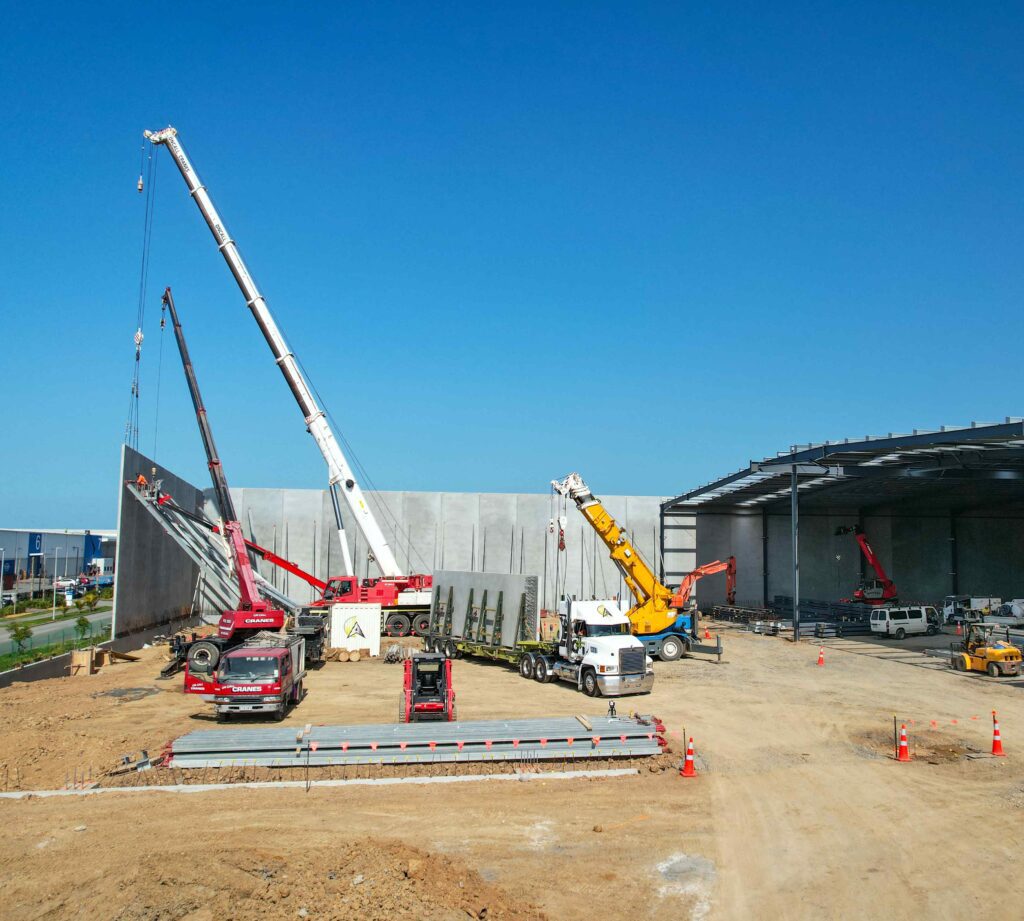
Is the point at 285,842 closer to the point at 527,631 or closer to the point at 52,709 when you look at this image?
the point at 52,709

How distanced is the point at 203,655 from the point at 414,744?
1471 cm

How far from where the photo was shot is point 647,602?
33562 mm

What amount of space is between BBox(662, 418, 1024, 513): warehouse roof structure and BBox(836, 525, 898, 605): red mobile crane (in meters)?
2.29

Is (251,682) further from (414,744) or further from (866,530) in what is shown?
(866,530)

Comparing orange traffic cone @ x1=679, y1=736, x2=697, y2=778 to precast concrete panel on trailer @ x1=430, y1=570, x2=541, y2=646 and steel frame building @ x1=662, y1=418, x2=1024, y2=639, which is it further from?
steel frame building @ x1=662, y1=418, x2=1024, y2=639

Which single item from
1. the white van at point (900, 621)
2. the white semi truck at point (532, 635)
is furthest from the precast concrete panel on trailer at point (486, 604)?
the white van at point (900, 621)

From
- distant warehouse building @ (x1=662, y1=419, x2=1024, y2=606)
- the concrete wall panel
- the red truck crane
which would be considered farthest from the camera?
distant warehouse building @ (x1=662, y1=419, x2=1024, y2=606)

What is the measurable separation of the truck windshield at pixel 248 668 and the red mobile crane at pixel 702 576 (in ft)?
60.3

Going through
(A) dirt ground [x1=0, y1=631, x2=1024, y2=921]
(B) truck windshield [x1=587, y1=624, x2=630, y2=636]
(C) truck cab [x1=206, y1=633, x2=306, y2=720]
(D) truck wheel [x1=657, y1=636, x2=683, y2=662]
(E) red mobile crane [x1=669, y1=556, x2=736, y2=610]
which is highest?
(E) red mobile crane [x1=669, y1=556, x2=736, y2=610]

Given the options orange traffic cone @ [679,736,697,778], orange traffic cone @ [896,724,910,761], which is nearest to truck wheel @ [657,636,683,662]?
orange traffic cone @ [896,724,910,761]

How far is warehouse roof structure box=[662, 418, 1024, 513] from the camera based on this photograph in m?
35.2

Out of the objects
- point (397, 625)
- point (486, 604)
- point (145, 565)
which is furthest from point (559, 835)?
point (145, 565)

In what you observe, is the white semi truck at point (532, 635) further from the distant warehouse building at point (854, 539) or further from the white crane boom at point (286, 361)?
the distant warehouse building at point (854, 539)

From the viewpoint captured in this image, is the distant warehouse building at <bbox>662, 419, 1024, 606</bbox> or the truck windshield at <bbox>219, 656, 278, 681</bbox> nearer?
the truck windshield at <bbox>219, 656, 278, 681</bbox>
